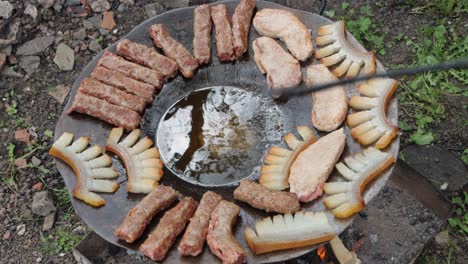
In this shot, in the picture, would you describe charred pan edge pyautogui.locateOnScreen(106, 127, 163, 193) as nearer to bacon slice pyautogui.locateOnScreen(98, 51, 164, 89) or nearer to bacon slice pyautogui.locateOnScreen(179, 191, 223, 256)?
bacon slice pyautogui.locateOnScreen(179, 191, 223, 256)

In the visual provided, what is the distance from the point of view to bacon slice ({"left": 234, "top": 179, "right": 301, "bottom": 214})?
350 centimetres

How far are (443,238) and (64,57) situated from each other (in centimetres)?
466

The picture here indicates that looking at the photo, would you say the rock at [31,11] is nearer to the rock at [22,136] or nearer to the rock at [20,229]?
the rock at [22,136]

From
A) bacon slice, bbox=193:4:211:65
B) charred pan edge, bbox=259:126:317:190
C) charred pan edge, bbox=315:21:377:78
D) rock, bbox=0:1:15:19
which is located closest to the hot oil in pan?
charred pan edge, bbox=259:126:317:190

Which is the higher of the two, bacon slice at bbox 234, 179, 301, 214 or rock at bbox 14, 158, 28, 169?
bacon slice at bbox 234, 179, 301, 214

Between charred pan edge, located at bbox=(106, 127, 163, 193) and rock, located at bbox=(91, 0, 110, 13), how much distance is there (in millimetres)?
3256

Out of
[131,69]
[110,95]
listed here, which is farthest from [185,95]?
[110,95]

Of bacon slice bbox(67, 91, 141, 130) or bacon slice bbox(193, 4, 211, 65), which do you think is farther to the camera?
bacon slice bbox(193, 4, 211, 65)

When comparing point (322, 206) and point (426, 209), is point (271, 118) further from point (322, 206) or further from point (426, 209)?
point (426, 209)

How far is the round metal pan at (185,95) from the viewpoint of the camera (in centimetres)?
352

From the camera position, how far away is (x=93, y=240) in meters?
4.72

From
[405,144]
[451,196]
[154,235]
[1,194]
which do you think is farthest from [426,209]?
[1,194]

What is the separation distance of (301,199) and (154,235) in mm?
995

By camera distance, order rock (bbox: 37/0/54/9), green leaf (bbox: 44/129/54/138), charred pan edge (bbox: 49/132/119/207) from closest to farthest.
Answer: charred pan edge (bbox: 49/132/119/207), green leaf (bbox: 44/129/54/138), rock (bbox: 37/0/54/9)
